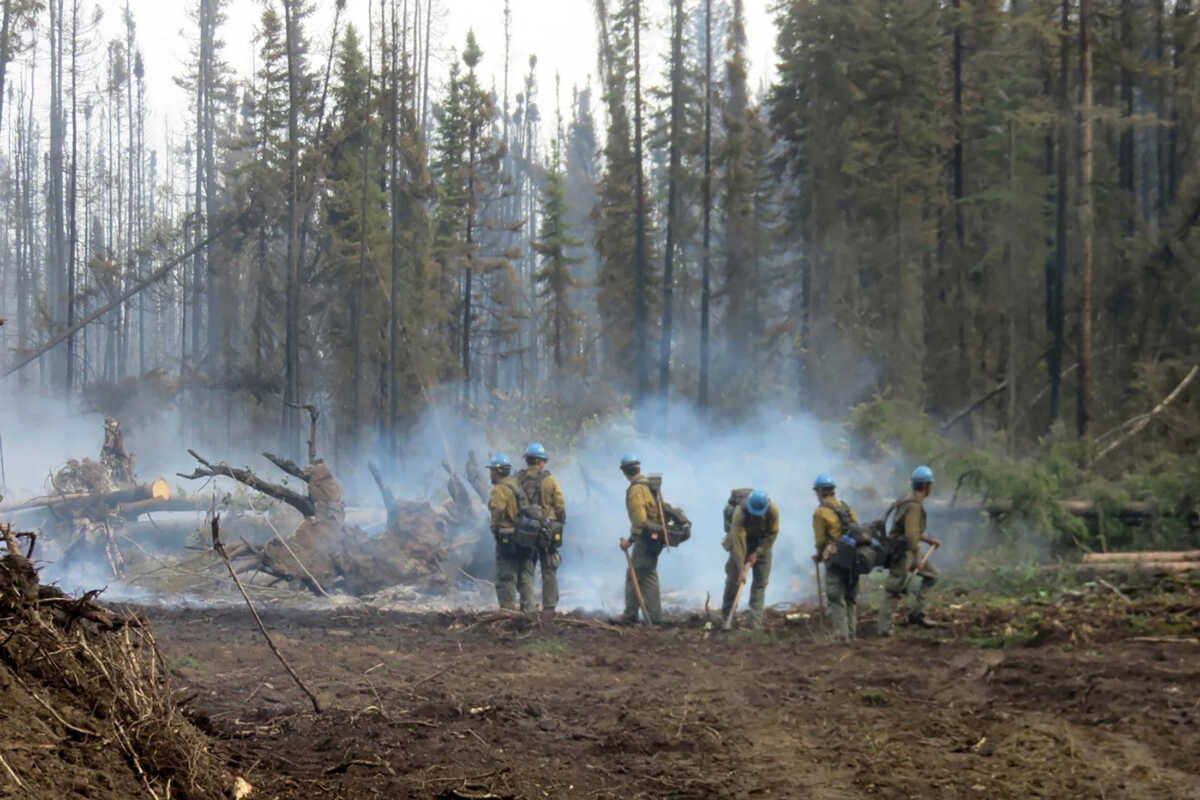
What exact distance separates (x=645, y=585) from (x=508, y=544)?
6.10 ft

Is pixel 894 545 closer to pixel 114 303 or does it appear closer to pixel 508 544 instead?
pixel 508 544

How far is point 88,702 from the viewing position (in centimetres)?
483

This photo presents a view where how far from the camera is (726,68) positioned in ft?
113

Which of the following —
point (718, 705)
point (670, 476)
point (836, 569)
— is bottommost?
point (718, 705)

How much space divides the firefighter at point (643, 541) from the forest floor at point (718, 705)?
0.69m

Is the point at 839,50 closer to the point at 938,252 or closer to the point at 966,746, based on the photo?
the point at 938,252

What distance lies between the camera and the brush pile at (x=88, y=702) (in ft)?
14.5

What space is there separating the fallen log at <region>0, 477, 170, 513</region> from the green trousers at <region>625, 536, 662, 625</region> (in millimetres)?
12330

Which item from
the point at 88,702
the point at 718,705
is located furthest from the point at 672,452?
the point at 88,702

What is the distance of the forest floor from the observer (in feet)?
21.1

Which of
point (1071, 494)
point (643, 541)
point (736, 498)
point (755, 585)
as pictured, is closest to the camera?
point (755, 585)

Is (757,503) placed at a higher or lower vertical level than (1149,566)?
higher

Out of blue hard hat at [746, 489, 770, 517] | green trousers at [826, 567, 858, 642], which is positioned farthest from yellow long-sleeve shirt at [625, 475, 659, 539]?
green trousers at [826, 567, 858, 642]

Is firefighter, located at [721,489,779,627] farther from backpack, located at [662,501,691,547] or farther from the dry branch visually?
the dry branch
